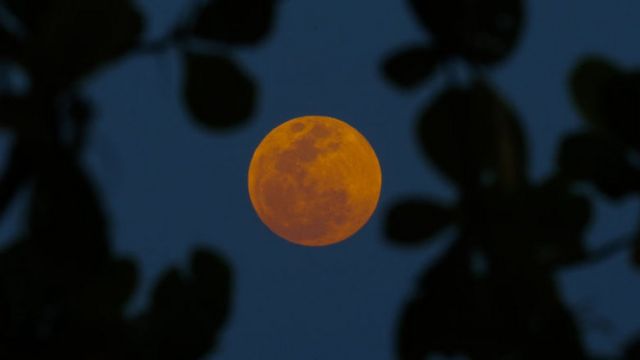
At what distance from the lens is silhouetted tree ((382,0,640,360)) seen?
34.1 inches

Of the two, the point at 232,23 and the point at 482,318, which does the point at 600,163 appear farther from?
the point at 232,23

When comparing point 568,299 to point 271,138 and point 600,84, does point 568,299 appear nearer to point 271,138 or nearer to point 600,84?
point 600,84

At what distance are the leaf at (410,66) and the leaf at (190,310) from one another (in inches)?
16.6

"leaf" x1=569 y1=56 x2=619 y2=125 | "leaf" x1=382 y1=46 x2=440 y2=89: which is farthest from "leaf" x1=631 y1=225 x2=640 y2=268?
"leaf" x1=382 y1=46 x2=440 y2=89

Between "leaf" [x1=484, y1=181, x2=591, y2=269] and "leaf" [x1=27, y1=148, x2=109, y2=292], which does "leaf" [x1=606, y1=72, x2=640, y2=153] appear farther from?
"leaf" [x1=27, y1=148, x2=109, y2=292]

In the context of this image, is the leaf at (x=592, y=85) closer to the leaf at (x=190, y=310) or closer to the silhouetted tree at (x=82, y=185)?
the silhouetted tree at (x=82, y=185)

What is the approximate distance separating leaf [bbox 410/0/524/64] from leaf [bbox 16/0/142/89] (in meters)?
0.35

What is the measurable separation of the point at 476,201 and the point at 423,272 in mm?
109

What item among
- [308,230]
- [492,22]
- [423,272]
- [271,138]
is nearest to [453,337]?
[423,272]

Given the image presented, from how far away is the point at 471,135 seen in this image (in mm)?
880

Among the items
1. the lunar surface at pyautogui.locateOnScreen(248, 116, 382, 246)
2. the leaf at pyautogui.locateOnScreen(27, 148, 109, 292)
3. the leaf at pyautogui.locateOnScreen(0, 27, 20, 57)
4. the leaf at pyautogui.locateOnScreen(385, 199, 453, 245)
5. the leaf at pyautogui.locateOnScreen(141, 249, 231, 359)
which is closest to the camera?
the leaf at pyautogui.locateOnScreen(27, 148, 109, 292)

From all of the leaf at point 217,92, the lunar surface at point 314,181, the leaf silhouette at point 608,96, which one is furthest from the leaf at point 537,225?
the lunar surface at point 314,181

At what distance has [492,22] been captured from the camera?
0.91 metres

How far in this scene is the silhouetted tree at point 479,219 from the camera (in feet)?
2.84
